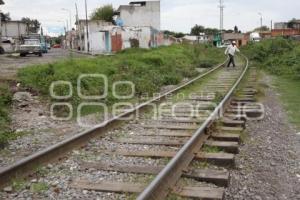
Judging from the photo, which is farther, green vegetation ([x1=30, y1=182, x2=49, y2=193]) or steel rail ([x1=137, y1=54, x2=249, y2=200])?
green vegetation ([x1=30, y1=182, x2=49, y2=193])

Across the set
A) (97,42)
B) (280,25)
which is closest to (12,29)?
(97,42)

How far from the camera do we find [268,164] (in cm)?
711

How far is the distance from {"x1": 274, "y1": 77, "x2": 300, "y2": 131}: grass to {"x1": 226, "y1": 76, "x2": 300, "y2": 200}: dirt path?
95cm

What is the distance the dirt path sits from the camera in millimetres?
5861

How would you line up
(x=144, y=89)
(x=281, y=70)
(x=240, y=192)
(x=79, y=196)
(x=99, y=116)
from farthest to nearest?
(x=281, y=70) → (x=144, y=89) → (x=99, y=116) → (x=240, y=192) → (x=79, y=196)

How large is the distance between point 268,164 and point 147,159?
1.80m

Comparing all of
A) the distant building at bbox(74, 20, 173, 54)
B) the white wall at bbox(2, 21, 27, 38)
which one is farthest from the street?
the white wall at bbox(2, 21, 27, 38)

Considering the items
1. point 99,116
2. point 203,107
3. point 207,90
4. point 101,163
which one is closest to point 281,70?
point 207,90

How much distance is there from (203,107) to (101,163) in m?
5.61

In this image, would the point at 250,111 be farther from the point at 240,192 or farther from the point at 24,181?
the point at 24,181

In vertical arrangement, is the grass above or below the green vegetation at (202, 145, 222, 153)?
below

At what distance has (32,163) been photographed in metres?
A: 6.32

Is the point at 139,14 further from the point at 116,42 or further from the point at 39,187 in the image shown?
the point at 39,187

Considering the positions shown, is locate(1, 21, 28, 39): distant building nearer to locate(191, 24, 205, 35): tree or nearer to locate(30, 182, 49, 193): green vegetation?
locate(30, 182, 49, 193): green vegetation
